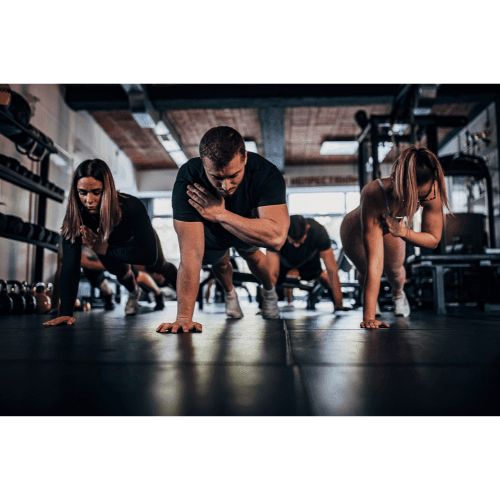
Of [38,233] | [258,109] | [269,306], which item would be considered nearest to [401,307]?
[269,306]

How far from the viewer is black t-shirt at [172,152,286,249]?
1.94 metres

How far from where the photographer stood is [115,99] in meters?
6.25

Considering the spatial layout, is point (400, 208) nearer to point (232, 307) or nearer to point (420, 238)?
point (420, 238)

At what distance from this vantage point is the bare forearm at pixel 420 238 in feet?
7.12

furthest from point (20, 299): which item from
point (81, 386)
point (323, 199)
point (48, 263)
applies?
point (323, 199)

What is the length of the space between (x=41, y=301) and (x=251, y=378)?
11.2 feet

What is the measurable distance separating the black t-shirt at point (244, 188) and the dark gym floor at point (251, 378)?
2.24ft

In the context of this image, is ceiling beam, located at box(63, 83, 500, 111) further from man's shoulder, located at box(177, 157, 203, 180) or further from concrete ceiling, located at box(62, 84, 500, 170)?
man's shoulder, located at box(177, 157, 203, 180)

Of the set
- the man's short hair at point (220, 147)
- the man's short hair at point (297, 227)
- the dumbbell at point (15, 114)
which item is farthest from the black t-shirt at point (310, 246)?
the dumbbell at point (15, 114)

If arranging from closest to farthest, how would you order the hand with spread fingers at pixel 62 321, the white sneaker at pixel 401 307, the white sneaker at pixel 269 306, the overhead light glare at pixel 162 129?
1. the hand with spread fingers at pixel 62 321
2. the white sneaker at pixel 269 306
3. the white sneaker at pixel 401 307
4. the overhead light glare at pixel 162 129

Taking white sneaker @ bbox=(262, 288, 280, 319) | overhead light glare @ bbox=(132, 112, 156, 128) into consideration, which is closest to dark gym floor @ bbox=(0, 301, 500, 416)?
white sneaker @ bbox=(262, 288, 280, 319)

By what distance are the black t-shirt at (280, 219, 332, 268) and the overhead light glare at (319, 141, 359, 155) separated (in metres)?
5.82

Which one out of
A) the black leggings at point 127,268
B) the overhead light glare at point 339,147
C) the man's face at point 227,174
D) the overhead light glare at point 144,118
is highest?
the overhead light glare at point 339,147

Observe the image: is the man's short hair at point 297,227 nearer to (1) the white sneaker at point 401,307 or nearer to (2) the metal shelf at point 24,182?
(1) the white sneaker at point 401,307
